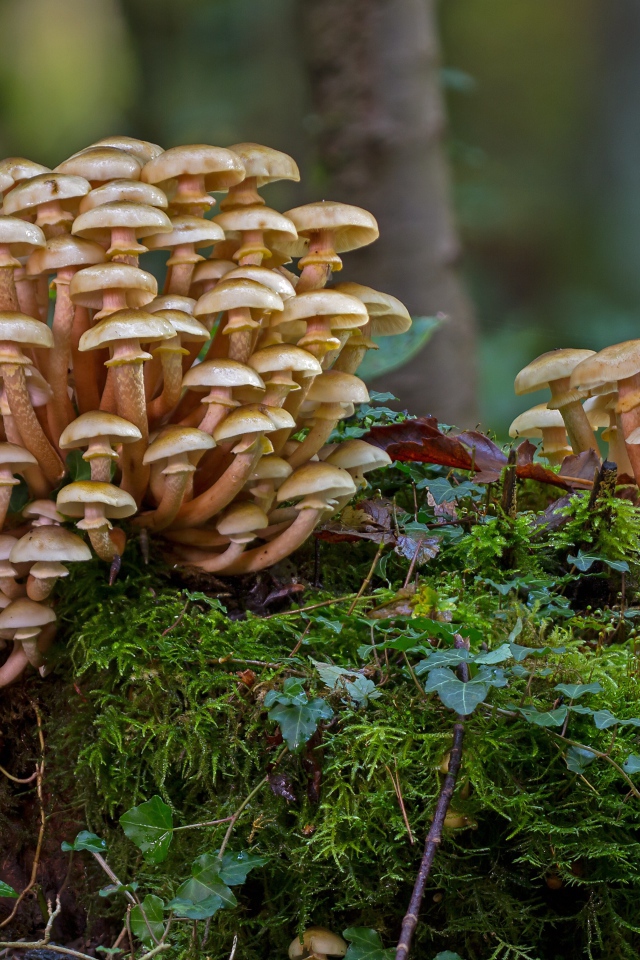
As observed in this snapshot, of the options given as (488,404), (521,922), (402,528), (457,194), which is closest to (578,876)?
(521,922)

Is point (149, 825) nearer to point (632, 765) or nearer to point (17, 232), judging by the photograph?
point (632, 765)

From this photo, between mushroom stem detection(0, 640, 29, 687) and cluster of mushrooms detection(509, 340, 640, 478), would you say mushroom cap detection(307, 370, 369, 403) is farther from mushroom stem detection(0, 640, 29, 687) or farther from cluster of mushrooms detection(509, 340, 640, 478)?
mushroom stem detection(0, 640, 29, 687)

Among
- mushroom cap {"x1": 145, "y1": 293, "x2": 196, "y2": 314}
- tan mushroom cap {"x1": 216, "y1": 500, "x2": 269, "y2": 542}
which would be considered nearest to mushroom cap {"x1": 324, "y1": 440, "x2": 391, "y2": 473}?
tan mushroom cap {"x1": 216, "y1": 500, "x2": 269, "y2": 542}

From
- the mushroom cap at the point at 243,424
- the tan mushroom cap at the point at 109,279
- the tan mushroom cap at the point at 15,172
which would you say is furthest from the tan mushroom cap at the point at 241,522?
the tan mushroom cap at the point at 15,172

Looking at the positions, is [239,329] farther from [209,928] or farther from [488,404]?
[488,404]

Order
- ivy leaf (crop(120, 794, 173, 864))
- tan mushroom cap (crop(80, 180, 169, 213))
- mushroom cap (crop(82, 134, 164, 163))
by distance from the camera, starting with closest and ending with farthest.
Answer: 1. ivy leaf (crop(120, 794, 173, 864))
2. tan mushroom cap (crop(80, 180, 169, 213))
3. mushroom cap (crop(82, 134, 164, 163))

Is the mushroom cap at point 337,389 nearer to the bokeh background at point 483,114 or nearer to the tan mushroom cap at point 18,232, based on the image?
the tan mushroom cap at point 18,232

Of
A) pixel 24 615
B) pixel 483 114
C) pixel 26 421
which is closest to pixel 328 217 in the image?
pixel 26 421
